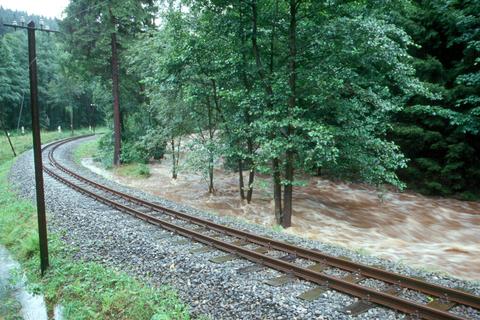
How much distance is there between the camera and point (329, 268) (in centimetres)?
773

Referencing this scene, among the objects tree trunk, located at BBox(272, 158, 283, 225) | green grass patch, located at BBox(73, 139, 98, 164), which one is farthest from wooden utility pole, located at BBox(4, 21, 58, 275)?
green grass patch, located at BBox(73, 139, 98, 164)

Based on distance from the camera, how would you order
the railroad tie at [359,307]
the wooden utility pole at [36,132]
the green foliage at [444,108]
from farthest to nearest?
the green foliage at [444,108] < the wooden utility pole at [36,132] < the railroad tie at [359,307]

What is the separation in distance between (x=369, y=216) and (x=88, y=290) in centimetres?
1197

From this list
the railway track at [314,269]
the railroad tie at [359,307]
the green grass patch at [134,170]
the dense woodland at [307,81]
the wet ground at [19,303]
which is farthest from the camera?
the green grass patch at [134,170]

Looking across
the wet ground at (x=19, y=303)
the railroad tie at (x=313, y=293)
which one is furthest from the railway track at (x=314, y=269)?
the wet ground at (x=19, y=303)

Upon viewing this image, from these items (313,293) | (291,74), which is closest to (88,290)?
(313,293)

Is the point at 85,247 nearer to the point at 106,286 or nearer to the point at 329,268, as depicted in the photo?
the point at 106,286

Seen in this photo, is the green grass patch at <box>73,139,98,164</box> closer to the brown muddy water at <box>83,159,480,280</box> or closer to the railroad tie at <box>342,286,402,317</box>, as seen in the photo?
the brown muddy water at <box>83,159,480,280</box>

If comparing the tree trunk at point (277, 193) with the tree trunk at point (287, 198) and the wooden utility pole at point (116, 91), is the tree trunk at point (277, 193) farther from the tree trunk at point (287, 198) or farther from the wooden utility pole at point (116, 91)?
the wooden utility pole at point (116, 91)

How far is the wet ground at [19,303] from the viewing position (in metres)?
7.84

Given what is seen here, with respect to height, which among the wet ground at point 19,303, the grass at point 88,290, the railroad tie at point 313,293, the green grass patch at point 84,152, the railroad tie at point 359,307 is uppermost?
the railroad tie at point 359,307

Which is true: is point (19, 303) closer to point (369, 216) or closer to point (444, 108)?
point (369, 216)

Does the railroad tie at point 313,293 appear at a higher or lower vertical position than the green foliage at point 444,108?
lower

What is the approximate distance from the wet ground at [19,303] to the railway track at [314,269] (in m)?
3.41
